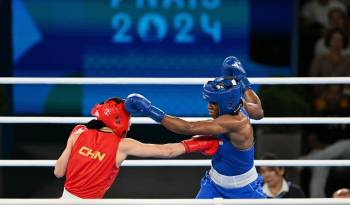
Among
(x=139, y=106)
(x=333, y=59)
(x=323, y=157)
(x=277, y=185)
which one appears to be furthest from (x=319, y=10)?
(x=139, y=106)

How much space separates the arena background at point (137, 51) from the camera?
786 centimetres

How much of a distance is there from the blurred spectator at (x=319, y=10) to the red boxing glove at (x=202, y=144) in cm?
404

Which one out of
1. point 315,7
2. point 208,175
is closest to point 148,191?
point 315,7

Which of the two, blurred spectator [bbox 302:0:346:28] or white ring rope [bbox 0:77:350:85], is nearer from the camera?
white ring rope [bbox 0:77:350:85]

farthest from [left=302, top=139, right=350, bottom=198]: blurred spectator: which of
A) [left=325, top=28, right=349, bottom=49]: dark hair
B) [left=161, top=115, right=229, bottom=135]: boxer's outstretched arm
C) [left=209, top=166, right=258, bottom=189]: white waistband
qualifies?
[left=161, top=115, right=229, bottom=135]: boxer's outstretched arm

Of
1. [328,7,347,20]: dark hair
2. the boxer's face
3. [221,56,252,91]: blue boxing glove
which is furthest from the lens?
[328,7,347,20]: dark hair

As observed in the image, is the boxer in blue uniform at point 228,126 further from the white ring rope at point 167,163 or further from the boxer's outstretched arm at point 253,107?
the white ring rope at point 167,163

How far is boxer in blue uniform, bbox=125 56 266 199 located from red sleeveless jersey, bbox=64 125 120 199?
0.20m

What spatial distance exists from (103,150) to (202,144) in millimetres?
461

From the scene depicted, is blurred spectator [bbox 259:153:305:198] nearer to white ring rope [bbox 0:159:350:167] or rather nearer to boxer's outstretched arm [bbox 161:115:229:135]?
white ring rope [bbox 0:159:350:167]

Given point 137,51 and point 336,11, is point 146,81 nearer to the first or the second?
point 137,51

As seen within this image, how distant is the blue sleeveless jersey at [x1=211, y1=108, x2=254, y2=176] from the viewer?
4.76 meters

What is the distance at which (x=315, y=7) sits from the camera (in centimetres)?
863

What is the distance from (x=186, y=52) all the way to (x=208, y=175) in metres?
3.02
